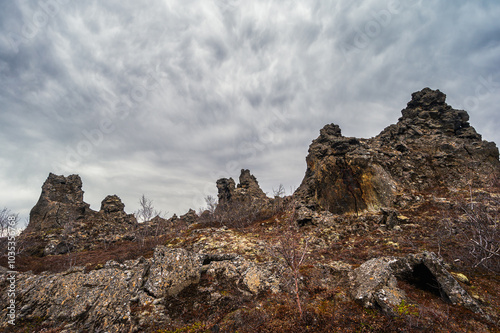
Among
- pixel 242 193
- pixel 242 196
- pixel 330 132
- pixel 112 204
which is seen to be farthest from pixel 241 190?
pixel 112 204

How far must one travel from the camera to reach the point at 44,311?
909 cm

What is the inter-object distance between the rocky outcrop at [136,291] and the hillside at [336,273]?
58 mm

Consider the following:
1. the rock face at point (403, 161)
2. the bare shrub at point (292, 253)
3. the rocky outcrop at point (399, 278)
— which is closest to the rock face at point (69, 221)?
the bare shrub at point (292, 253)

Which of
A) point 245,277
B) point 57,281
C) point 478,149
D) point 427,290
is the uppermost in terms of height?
point 478,149

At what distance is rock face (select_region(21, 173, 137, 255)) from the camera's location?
121 ft

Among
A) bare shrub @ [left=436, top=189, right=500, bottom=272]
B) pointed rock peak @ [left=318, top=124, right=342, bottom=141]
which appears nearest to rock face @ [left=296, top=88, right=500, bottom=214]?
pointed rock peak @ [left=318, top=124, right=342, bottom=141]

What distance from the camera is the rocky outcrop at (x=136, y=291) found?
337 inches

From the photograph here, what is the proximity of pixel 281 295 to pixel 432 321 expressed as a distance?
6204 millimetres

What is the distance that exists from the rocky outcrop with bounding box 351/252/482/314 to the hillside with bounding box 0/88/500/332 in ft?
0.17

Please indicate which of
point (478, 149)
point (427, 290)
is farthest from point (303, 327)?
point (478, 149)

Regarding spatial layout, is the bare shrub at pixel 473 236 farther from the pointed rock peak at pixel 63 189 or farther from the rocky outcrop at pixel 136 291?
the pointed rock peak at pixel 63 189

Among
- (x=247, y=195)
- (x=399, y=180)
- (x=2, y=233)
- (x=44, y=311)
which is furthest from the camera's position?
(x=247, y=195)

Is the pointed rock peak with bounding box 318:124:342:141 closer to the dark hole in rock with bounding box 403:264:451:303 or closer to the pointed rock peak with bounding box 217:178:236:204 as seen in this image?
the dark hole in rock with bounding box 403:264:451:303

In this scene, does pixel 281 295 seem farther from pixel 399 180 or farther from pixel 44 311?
pixel 399 180
